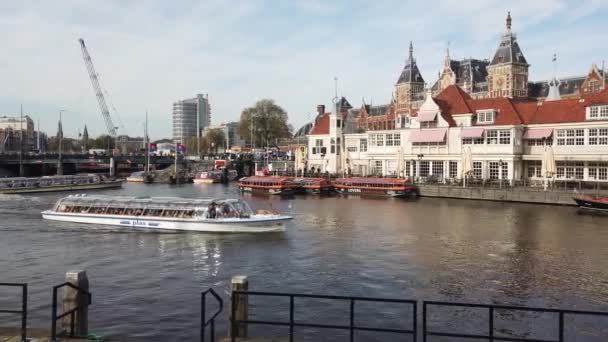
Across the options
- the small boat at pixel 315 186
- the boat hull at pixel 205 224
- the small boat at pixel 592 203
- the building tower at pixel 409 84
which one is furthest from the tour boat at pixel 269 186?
the building tower at pixel 409 84

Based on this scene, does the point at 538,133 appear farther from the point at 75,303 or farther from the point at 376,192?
the point at 75,303

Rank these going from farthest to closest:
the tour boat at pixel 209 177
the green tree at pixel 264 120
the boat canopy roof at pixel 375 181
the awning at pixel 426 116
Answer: the green tree at pixel 264 120 → the tour boat at pixel 209 177 → the awning at pixel 426 116 → the boat canopy roof at pixel 375 181

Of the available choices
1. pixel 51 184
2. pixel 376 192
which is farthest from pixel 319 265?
pixel 51 184

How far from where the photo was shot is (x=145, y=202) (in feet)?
151

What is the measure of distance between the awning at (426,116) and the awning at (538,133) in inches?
515

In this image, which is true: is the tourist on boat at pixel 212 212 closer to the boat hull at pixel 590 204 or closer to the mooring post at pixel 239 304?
the mooring post at pixel 239 304

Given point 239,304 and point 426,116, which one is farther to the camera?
point 426,116

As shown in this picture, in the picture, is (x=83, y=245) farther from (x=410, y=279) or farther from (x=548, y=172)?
(x=548, y=172)

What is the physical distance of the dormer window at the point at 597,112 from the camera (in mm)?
67125

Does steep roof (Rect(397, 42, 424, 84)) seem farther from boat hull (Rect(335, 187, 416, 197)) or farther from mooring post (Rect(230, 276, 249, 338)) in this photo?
mooring post (Rect(230, 276, 249, 338))

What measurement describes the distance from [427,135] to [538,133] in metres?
15.5

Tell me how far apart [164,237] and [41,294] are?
1572 centimetres

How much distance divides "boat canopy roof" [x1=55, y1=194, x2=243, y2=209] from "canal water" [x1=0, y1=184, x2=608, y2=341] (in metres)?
2.74

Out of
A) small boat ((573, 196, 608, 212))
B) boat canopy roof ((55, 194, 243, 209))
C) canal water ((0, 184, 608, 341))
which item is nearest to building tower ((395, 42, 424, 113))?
small boat ((573, 196, 608, 212))
